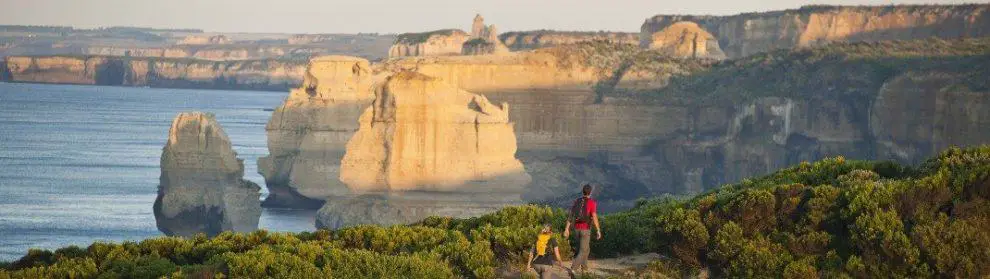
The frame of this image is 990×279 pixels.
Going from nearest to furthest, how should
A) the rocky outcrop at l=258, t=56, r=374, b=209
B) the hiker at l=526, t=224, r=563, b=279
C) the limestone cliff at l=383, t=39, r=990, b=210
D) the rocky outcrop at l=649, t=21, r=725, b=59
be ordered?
1. the hiker at l=526, t=224, r=563, b=279
2. the rocky outcrop at l=258, t=56, r=374, b=209
3. the limestone cliff at l=383, t=39, r=990, b=210
4. the rocky outcrop at l=649, t=21, r=725, b=59

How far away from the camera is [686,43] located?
16038 centimetres

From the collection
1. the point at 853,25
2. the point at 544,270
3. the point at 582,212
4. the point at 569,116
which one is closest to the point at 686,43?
the point at 853,25

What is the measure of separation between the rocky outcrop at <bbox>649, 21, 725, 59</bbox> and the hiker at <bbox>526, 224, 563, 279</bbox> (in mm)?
128338

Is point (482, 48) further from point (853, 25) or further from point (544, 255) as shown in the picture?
point (544, 255)

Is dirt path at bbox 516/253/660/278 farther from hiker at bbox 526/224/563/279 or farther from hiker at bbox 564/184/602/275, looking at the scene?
hiker at bbox 564/184/602/275

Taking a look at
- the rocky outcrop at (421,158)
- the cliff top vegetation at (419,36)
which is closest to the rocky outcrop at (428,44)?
the cliff top vegetation at (419,36)

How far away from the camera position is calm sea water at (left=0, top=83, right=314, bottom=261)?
76000mm

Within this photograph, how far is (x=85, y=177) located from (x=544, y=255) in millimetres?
79639

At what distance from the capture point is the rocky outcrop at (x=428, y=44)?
539 ft

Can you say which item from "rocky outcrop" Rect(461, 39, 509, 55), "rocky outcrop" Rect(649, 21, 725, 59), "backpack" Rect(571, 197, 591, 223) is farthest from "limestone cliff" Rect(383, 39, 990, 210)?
"backpack" Rect(571, 197, 591, 223)

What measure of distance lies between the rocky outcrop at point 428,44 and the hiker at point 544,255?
13290 cm

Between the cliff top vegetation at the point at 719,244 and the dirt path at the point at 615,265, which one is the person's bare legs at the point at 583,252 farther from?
the cliff top vegetation at the point at 719,244

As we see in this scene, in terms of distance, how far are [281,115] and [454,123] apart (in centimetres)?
1868

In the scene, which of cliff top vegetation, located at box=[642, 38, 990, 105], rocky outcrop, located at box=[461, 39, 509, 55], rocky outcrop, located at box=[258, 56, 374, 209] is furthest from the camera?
rocky outcrop, located at box=[461, 39, 509, 55]
